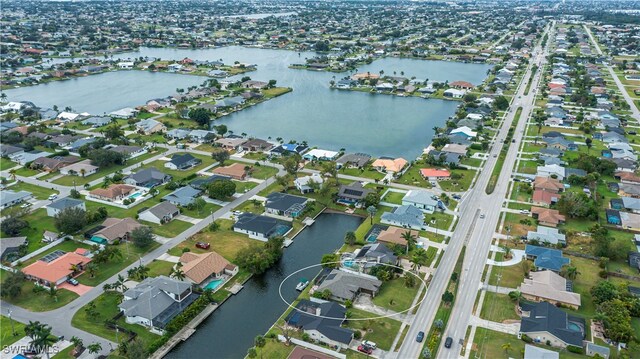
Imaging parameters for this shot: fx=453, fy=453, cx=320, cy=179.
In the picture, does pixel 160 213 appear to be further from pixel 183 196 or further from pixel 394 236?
pixel 394 236

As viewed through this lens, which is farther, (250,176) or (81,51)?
(81,51)

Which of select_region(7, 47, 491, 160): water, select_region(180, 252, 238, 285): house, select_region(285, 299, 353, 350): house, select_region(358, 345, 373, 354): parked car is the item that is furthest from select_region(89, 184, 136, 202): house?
select_region(358, 345, 373, 354): parked car

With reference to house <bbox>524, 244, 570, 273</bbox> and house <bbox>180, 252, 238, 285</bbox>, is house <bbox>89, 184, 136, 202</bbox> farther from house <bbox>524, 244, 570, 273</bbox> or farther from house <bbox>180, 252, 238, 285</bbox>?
house <bbox>524, 244, 570, 273</bbox>

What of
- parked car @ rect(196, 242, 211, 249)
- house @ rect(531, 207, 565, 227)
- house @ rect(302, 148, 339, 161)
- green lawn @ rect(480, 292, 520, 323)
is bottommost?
parked car @ rect(196, 242, 211, 249)

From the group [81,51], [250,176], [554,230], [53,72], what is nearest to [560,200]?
[554,230]

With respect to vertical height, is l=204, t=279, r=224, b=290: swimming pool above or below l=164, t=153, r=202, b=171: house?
below

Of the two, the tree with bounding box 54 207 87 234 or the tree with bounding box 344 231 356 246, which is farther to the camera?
the tree with bounding box 54 207 87 234

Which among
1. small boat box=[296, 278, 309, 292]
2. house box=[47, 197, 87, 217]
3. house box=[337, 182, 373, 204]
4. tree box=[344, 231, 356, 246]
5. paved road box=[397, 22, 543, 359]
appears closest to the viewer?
paved road box=[397, 22, 543, 359]

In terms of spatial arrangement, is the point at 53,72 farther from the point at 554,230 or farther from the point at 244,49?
the point at 554,230
